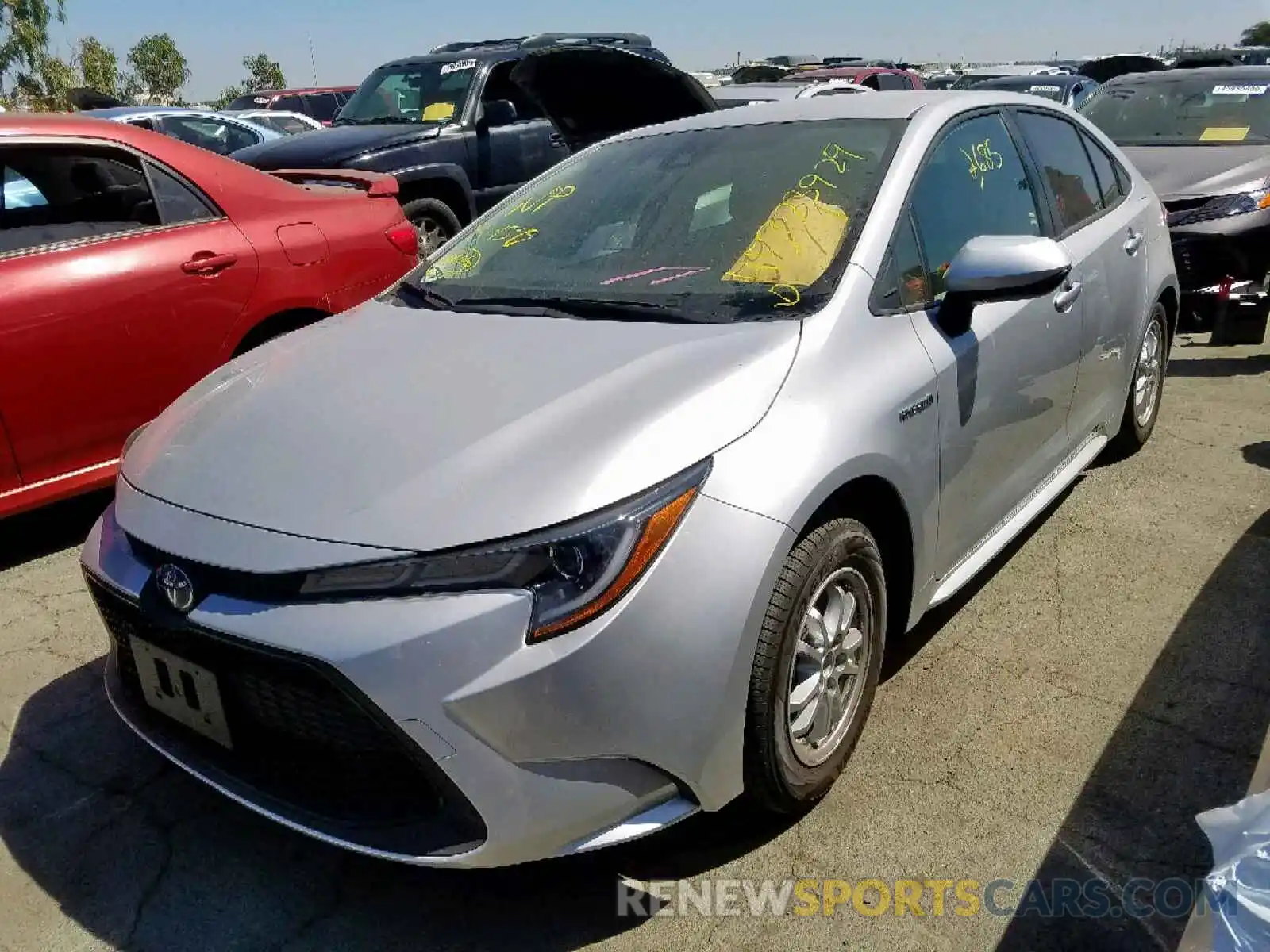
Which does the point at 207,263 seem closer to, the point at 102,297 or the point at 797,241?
the point at 102,297

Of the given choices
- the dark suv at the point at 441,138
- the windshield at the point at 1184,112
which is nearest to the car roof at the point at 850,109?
the dark suv at the point at 441,138

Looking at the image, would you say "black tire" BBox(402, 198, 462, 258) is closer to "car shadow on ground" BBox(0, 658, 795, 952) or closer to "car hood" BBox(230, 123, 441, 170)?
"car hood" BBox(230, 123, 441, 170)

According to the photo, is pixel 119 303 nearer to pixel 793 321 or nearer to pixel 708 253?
pixel 708 253

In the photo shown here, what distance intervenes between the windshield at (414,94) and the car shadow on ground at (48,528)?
15.4 ft

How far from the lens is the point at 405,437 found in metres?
2.13

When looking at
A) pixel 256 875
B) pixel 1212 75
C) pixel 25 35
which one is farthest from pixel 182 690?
pixel 25 35

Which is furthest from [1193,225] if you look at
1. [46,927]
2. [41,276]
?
[46,927]

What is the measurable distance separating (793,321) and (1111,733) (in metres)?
1.31

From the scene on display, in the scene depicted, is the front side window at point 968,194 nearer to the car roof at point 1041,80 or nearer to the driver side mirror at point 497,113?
the driver side mirror at point 497,113

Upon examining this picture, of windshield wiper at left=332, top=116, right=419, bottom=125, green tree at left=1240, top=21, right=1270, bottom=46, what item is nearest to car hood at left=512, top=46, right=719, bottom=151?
windshield wiper at left=332, top=116, right=419, bottom=125

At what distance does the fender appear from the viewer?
24.0 feet

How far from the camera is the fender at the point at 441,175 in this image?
7324 millimetres

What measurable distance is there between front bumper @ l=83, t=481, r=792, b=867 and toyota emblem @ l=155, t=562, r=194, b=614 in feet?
0.07

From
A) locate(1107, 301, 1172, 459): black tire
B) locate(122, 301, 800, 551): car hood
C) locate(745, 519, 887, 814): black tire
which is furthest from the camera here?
locate(1107, 301, 1172, 459): black tire
